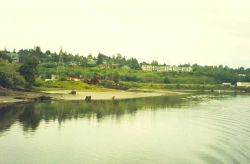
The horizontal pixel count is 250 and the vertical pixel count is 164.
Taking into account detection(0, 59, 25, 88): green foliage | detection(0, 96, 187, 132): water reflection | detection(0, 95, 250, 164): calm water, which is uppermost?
detection(0, 59, 25, 88): green foliage

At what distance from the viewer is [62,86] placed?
177 metres

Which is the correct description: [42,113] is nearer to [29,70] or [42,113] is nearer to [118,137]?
[118,137]

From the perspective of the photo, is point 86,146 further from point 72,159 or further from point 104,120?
point 104,120

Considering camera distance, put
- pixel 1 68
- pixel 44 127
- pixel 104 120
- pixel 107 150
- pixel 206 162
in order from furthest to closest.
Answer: pixel 1 68 → pixel 104 120 → pixel 44 127 → pixel 107 150 → pixel 206 162

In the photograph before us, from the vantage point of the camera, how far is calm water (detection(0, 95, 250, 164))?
54.3 meters

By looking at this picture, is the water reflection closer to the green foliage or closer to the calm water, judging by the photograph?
the calm water

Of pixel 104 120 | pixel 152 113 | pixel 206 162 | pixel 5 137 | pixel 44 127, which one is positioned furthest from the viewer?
pixel 152 113

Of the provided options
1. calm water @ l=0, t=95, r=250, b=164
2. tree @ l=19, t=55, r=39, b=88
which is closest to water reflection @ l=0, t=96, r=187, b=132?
calm water @ l=0, t=95, r=250, b=164

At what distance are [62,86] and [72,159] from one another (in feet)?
414

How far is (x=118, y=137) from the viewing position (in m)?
69.6

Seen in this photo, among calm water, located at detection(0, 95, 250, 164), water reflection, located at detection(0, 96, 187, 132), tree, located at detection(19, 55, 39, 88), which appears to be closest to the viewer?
calm water, located at detection(0, 95, 250, 164)

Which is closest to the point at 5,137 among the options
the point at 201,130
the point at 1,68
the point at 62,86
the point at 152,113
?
the point at 201,130

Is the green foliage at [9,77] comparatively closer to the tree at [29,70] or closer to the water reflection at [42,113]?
the tree at [29,70]

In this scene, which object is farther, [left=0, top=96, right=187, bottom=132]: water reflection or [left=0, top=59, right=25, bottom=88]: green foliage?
[left=0, top=59, right=25, bottom=88]: green foliage
